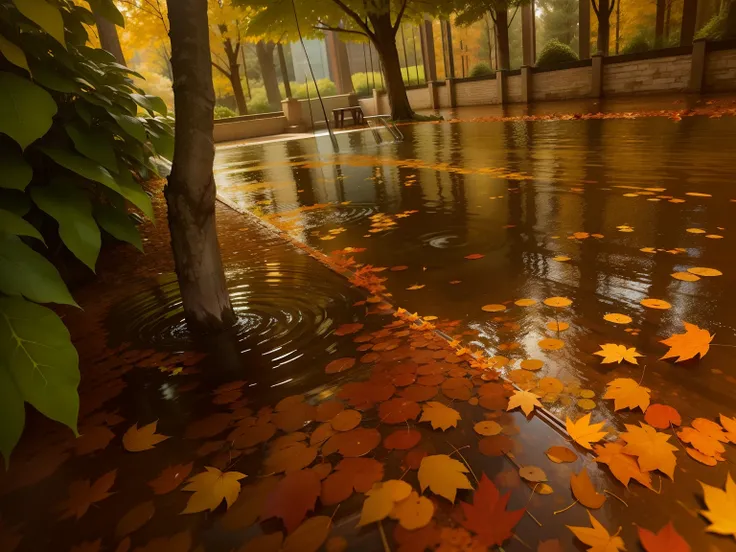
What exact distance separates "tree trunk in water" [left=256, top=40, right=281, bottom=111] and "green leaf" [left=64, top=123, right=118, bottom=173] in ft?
113

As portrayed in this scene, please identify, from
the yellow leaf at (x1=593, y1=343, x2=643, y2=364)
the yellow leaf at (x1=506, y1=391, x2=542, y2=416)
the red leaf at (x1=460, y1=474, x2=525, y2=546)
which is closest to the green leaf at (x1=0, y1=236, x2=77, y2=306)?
the red leaf at (x1=460, y1=474, x2=525, y2=546)

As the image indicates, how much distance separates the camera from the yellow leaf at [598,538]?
1.34m

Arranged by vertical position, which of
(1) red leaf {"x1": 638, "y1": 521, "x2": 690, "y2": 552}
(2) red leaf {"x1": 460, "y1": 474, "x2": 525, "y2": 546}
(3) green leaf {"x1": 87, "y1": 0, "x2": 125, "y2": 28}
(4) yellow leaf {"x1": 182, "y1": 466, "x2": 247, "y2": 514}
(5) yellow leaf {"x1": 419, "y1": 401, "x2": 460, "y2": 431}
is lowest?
(1) red leaf {"x1": 638, "y1": 521, "x2": 690, "y2": 552}

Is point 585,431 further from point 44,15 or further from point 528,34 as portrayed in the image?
point 528,34

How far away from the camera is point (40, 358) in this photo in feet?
4.91

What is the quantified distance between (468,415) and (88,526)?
1459 mm

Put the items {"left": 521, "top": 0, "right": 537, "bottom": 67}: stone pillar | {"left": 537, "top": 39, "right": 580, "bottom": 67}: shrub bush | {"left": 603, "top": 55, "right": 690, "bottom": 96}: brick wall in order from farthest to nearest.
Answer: {"left": 521, "top": 0, "right": 537, "bottom": 67}: stone pillar, {"left": 537, "top": 39, "right": 580, "bottom": 67}: shrub bush, {"left": 603, "top": 55, "right": 690, "bottom": 96}: brick wall

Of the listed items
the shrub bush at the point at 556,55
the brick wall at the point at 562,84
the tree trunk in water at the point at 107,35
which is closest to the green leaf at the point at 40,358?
the tree trunk in water at the point at 107,35

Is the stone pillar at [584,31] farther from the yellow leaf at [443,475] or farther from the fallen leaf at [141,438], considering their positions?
the fallen leaf at [141,438]

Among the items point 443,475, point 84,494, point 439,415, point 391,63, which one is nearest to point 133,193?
point 84,494

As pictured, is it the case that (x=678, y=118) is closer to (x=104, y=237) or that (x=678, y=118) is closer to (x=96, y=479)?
(x=104, y=237)

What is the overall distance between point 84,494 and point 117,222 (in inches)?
56.7

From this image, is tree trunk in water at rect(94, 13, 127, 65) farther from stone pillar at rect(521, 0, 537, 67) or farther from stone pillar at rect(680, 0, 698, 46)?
stone pillar at rect(521, 0, 537, 67)

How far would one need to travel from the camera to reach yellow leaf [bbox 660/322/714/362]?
7.22 ft
